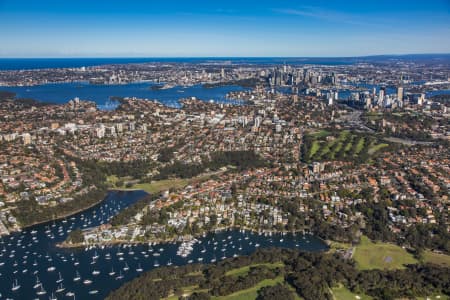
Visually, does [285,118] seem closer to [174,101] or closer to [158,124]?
[158,124]

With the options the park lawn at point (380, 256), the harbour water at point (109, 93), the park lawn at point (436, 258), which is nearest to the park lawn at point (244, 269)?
the park lawn at point (380, 256)

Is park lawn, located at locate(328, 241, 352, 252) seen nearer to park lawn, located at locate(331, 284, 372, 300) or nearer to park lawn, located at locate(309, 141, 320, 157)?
park lawn, located at locate(331, 284, 372, 300)

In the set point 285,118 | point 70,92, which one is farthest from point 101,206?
point 70,92

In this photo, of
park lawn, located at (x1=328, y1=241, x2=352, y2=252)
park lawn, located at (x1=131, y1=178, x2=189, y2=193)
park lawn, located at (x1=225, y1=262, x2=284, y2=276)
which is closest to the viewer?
park lawn, located at (x1=225, y1=262, x2=284, y2=276)

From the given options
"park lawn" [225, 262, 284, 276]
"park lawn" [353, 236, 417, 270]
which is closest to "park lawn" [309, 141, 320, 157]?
"park lawn" [353, 236, 417, 270]

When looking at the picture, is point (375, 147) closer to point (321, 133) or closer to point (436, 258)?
point (321, 133)

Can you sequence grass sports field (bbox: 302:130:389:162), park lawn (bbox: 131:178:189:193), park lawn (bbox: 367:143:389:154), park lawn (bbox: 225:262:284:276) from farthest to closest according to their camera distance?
park lawn (bbox: 367:143:389:154), grass sports field (bbox: 302:130:389:162), park lawn (bbox: 131:178:189:193), park lawn (bbox: 225:262:284:276)

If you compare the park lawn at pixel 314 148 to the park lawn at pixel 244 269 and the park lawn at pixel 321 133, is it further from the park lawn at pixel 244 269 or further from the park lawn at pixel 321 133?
the park lawn at pixel 244 269
